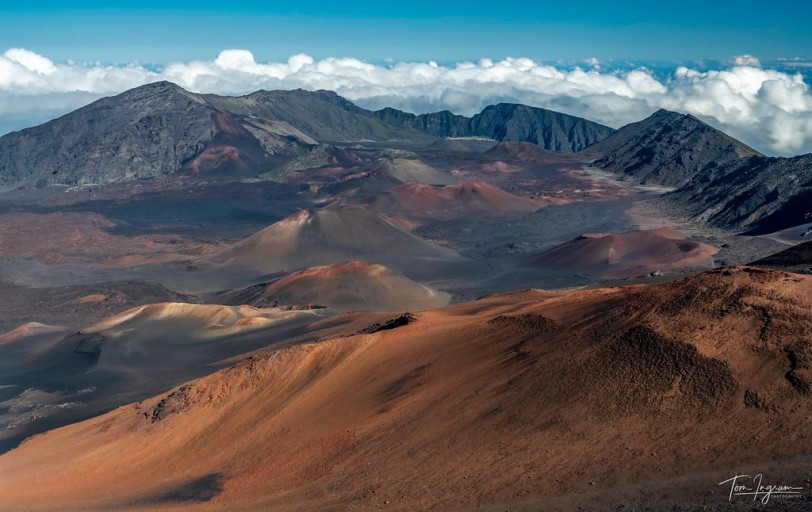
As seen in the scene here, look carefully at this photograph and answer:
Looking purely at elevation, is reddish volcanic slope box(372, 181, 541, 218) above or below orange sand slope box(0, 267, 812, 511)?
above

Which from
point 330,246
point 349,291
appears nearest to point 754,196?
point 330,246

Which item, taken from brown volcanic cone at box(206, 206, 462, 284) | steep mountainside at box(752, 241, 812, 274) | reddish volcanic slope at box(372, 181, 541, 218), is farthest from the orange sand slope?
reddish volcanic slope at box(372, 181, 541, 218)

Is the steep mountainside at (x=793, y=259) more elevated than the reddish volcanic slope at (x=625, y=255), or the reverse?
the steep mountainside at (x=793, y=259)

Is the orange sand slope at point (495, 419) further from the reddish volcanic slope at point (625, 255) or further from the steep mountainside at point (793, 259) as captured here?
the reddish volcanic slope at point (625, 255)

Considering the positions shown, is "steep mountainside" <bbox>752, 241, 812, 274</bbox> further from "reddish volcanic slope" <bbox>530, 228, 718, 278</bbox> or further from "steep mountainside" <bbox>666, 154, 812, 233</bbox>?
"steep mountainside" <bbox>666, 154, 812, 233</bbox>

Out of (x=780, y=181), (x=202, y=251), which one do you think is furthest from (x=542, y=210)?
(x=202, y=251)

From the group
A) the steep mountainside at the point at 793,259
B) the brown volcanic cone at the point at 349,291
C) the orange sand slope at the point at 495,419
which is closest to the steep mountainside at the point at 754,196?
the steep mountainside at the point at 793,259
